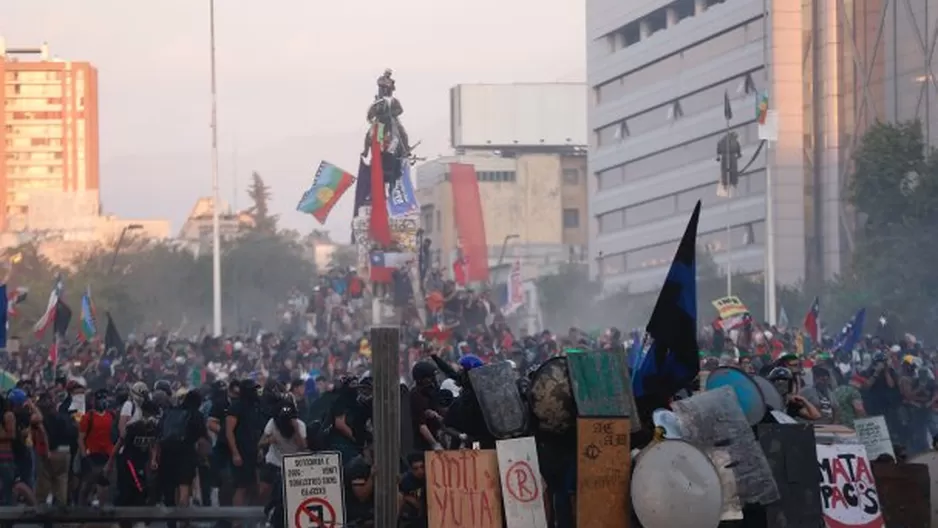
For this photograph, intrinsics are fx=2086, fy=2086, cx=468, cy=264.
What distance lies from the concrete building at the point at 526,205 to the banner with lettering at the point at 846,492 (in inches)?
4716

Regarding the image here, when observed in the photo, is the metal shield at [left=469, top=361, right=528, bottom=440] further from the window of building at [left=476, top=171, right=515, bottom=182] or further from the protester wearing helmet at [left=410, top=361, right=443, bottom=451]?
the window of building at [left=476, top=171, right=515, bottom=182]

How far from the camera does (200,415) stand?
2002 centimetres

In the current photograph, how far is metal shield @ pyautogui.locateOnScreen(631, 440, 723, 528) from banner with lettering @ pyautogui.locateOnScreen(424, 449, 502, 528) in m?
0.89

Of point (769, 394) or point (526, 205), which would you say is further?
point (526, 205)

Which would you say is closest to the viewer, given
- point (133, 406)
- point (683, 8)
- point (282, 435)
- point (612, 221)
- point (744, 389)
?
point (744, 389)

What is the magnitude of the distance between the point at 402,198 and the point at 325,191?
12.4 ft

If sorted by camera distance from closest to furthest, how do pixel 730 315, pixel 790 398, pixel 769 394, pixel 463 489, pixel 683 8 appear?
pixel 463 489, pixel 769 394, pixel 790 398, pixel 730 315, pixel 683 8

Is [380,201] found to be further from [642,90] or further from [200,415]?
[642,90]

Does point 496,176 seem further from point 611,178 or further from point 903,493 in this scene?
point 903,493

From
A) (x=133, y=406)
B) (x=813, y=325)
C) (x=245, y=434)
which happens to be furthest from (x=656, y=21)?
(x=245, y=434)

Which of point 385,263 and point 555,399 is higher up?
point 385,263

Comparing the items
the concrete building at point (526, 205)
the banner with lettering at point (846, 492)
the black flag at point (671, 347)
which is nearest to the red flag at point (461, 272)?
the black flag at point (671, 347)

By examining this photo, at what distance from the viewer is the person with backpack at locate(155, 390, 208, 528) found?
19609 millimetres

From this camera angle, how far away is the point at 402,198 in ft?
154
